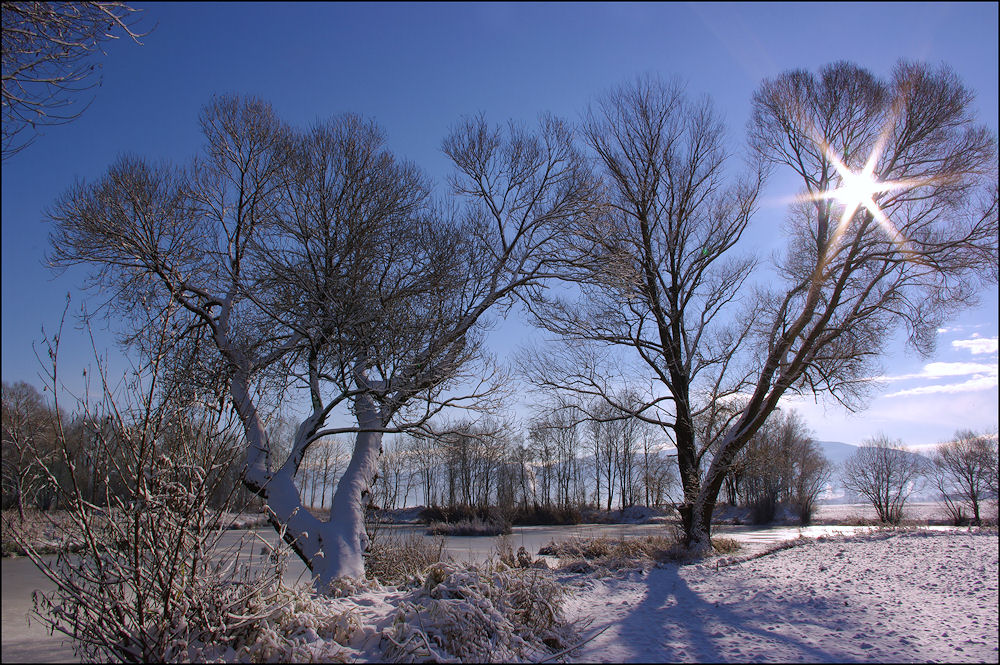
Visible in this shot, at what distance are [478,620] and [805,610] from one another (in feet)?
13.1

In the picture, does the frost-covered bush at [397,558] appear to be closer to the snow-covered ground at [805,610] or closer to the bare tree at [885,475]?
the snow-covered ground at [805,610]

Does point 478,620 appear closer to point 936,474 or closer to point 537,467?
point 936,474

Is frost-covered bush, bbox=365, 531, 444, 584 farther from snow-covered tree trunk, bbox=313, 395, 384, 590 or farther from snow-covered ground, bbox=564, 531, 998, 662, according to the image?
snow-covered ground, bbox=564, 531, 998, 662

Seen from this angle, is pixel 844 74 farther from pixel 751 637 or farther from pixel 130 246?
pixel 130 246

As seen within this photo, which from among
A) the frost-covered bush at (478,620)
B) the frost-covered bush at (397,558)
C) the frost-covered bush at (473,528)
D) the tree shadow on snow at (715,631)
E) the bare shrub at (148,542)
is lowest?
the frost-covered bush at (473,528)

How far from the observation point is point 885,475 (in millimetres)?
24953

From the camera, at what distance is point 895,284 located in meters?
11.5

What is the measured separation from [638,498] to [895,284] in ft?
115

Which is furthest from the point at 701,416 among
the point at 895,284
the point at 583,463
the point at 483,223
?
the point at 583,463

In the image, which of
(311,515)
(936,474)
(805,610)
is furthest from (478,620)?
(936,474)

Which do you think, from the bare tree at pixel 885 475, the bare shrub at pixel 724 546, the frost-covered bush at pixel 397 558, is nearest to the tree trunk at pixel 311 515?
the frost-covered bush at pixel 397 558

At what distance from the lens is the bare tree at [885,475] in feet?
78.9

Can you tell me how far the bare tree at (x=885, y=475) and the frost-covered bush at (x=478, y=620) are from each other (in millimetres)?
23535

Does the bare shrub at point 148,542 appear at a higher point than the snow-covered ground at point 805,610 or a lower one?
higher
